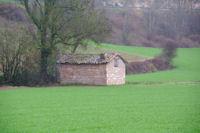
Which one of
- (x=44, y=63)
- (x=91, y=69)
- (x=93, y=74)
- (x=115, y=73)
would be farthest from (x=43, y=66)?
(x=115, y=73)

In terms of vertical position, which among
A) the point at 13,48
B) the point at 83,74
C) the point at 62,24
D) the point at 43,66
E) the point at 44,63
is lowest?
the point at 83,74

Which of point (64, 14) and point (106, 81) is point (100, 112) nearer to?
point (106, 81)

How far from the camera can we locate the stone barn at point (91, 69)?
3578cm

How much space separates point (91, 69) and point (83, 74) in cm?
123

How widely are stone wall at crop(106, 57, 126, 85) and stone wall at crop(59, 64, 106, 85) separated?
729mm

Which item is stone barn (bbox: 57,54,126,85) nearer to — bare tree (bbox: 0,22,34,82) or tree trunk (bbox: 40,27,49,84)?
tree trunk (bbox: 40,27,49,84)

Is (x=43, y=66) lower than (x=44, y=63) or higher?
lower

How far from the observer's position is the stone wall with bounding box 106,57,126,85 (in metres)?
36.0

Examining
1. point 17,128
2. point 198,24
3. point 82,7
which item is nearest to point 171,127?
point 17,128

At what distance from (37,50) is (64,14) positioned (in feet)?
17.9

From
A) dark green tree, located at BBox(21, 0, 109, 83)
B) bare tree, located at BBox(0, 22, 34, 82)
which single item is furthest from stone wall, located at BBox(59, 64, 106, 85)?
bare tree, located at BBox(0, 22, 34, 82)

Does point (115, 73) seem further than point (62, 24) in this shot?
Yes

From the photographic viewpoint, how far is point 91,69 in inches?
1423

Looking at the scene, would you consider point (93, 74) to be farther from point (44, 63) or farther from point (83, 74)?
point (44, 63)
